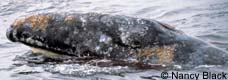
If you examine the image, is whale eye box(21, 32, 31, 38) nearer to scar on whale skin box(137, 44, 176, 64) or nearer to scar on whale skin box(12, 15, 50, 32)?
scar on whale skin box(12, 15, 50, 32)

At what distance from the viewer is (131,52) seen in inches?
297

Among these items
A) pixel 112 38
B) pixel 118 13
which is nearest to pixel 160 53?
pixel 112 38

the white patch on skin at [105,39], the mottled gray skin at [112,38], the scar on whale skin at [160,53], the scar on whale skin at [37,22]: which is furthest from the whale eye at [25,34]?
the scar on whale skin at [160,53]

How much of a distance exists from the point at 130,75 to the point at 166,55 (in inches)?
27.4

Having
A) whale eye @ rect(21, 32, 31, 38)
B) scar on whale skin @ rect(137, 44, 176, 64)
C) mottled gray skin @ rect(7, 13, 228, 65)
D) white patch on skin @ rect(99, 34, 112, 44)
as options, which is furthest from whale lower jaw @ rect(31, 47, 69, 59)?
scar on whale skin @ rect(137, 44, 176, 64)

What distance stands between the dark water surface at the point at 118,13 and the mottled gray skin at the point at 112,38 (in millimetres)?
315

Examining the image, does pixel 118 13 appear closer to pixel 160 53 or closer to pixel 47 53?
pixel 47 53

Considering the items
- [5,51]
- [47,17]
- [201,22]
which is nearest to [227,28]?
[201,22]

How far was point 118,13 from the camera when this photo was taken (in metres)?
12.6

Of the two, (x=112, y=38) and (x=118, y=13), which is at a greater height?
(x=112, y=38)

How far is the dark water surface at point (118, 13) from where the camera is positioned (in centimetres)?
716

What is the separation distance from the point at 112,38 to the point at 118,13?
495cm

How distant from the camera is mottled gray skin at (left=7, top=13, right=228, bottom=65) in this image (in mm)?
7211

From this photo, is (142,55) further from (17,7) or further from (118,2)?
(17,7)
